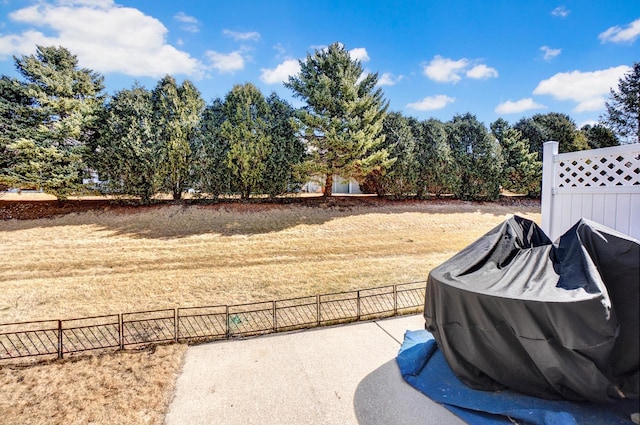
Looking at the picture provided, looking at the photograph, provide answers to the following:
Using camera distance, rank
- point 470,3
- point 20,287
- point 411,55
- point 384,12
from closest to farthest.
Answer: point 20,287, point 470,3, point 384,12, point 411,55

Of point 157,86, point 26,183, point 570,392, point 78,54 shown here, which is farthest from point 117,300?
point 78,54

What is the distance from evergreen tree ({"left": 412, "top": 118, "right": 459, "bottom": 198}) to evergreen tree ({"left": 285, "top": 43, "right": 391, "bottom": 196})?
3.21m

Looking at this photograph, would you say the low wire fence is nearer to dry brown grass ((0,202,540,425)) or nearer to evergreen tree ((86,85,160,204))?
dry brown grass ((0,202,540,425))

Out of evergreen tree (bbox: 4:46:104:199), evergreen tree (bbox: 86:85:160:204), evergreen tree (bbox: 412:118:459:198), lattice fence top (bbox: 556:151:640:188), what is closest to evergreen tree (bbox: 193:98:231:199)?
evergreen tree (bbox: 86:85:160:204)

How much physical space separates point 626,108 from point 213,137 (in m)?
24.6

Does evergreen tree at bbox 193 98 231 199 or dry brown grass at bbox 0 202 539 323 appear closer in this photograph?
dry brown grass at bbox 0 202 539 323

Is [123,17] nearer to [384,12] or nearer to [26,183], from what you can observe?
[384,12]

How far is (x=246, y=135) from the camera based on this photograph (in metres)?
13.3

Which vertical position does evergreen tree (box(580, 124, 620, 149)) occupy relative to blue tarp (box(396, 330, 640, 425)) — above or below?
above

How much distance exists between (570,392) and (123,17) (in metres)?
9.94

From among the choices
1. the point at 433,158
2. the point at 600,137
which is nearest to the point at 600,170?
the point at 433,158

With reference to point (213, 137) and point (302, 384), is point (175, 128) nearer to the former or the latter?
point (213, 137)

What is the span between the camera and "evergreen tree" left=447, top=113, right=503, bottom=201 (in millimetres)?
17141

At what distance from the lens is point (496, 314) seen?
2.13 metres
